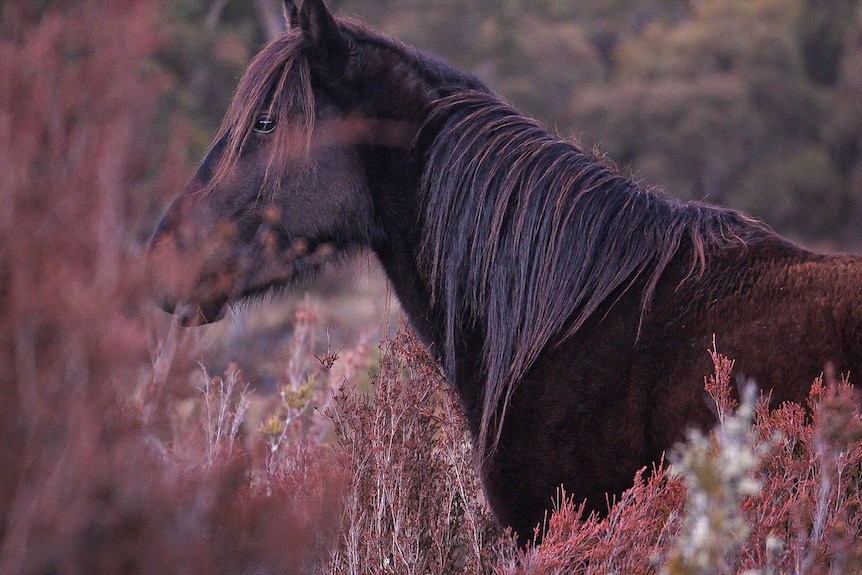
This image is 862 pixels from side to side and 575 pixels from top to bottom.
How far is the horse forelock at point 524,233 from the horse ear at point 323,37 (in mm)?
347

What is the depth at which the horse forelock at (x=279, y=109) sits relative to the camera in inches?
110

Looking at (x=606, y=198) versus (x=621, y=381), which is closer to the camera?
(x=621, y=381)

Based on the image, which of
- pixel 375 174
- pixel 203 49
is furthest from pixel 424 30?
pixel 375 174

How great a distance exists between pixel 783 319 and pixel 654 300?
374mm

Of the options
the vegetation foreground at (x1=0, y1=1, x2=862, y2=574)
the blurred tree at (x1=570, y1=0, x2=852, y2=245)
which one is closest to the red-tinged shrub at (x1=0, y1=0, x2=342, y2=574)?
the vegetation foreground at (x1=0, y1=1, x2=862, y2=574)

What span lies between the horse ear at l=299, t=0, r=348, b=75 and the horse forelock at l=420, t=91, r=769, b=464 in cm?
35

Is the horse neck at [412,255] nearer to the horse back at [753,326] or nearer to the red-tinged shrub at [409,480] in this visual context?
the red-tinged shrub at [409,480]

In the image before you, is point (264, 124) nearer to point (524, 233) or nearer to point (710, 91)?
point (524, 233)

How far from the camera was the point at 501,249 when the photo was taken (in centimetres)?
279

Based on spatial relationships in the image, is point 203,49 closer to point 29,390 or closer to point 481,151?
point 481,151

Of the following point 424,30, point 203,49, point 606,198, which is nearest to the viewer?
point 606,198

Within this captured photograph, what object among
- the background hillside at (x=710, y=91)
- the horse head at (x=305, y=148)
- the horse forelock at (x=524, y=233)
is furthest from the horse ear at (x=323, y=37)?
the background hillside at (x=710, y=91)

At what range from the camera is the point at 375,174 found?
289 cm

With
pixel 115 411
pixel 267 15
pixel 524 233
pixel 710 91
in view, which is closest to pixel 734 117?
pixel 710 91
